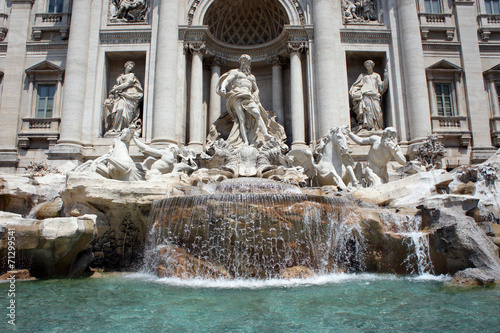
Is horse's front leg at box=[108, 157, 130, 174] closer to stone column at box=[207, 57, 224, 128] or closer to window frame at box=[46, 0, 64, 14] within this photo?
stone column at box=[207, 57, 224, 128]

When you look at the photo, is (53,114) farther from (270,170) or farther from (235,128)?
(270,170)

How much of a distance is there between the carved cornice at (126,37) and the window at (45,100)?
124 inches

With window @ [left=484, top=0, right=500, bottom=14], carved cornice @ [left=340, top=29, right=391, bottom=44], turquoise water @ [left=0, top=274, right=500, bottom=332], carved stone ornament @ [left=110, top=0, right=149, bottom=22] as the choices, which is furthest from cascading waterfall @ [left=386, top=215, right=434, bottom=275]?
window @ [left=484, top=0, right=500, bottom=14]

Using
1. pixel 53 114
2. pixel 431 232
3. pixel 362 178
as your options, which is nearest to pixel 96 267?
pixel 431 232

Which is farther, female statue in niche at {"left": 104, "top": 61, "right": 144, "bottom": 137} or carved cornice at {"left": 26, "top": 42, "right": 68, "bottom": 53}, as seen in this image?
carved cornice at {"left": 26, "top": 42, "right": 68, "bottom": 53}

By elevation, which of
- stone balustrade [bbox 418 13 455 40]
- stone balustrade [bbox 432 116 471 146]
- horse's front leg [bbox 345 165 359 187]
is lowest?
horse's front leg [bbox 345 165 359 187]

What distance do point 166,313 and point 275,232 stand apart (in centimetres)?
303

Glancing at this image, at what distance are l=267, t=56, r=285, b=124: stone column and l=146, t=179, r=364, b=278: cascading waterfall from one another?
31.0ft

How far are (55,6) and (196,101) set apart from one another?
27.7ft

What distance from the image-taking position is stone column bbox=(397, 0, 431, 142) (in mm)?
14531

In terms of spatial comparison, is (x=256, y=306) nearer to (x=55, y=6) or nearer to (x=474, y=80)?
(x=474, y=80)

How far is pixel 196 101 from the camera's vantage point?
1521cm

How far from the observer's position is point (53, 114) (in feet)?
51.5

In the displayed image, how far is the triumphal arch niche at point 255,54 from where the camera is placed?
1523 centimetres
